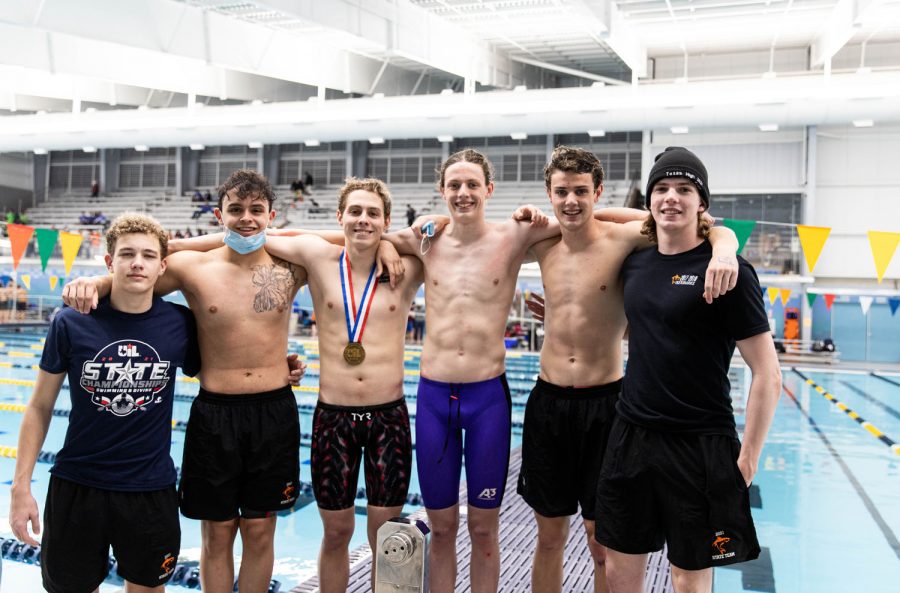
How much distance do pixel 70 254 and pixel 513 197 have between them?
12495mm

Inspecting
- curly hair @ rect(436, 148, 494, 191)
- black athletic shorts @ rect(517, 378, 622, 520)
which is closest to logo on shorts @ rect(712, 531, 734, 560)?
black athletic shorts @ rect(517, 378, 622, 520)

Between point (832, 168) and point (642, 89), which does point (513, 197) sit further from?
point (642, 89)

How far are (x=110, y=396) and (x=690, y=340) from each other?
2.01 m

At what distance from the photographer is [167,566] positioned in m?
2.68

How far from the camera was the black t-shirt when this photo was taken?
Answer: 7.77ft

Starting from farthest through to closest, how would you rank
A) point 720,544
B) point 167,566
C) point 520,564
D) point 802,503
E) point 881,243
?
point 881,243 < point 802,503 < point 520,564 < point 167,566 < point 720,544

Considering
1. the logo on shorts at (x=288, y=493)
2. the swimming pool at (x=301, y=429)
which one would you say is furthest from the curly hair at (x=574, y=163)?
the swimming pool at (x=301, y=429)

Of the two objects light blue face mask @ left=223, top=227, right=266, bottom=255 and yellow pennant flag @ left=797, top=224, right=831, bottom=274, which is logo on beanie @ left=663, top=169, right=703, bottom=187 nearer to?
light blue face mask @ left=223, top=227, right=266, bottom=255

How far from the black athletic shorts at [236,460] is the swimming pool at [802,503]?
4.71ft

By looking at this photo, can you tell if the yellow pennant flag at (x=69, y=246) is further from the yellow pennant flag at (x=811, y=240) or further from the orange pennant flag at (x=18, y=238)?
the yellow pennant flag at (x=811, y=240)

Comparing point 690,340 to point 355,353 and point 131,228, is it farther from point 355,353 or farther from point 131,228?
point 131,228

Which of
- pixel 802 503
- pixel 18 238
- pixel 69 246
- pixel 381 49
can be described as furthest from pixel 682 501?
pixel 69 246

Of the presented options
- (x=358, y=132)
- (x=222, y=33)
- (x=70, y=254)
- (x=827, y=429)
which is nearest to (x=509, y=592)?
(x=827, y=429)

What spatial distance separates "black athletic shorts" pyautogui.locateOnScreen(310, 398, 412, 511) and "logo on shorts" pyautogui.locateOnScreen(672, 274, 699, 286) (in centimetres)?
130
